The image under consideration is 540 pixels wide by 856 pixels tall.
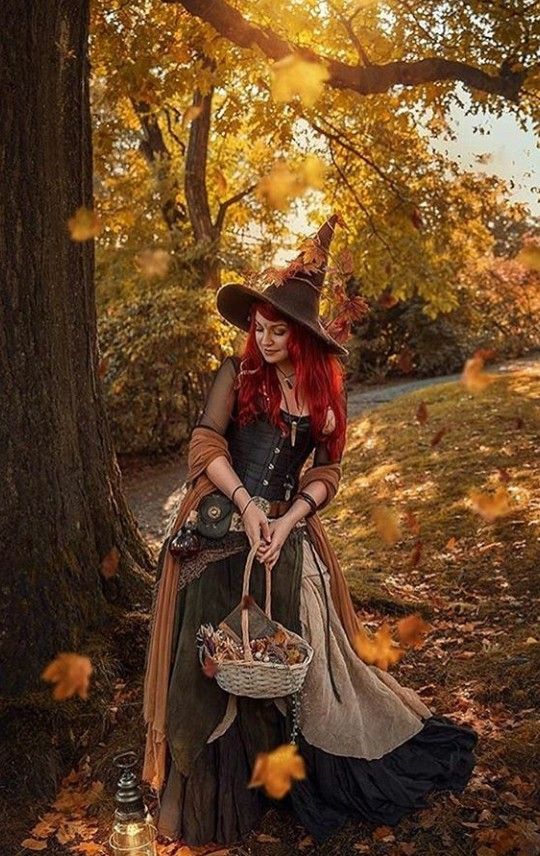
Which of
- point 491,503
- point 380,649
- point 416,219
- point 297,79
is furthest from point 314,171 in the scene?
point 380,649

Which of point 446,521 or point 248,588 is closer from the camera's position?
point 248,588

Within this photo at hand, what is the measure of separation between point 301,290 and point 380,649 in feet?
A: 5.75

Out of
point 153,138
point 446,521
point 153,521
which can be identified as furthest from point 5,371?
point 153,138

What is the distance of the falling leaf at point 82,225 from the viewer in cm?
372

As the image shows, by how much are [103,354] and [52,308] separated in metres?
7.24

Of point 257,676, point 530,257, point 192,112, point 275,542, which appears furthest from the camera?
point 530,257

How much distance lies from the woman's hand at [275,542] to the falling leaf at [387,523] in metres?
3.63

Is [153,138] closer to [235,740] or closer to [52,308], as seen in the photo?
[52,308]

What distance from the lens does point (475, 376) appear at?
1345 cm

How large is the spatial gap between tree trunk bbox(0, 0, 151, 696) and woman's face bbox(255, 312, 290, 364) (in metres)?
0.99

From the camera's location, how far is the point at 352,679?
3.25m

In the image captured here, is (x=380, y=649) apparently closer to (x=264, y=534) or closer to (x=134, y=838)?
(x=264, y=534)

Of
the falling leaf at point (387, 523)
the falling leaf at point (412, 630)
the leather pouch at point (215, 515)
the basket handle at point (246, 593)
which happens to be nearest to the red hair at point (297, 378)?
the leather pouch at point (215, 515)

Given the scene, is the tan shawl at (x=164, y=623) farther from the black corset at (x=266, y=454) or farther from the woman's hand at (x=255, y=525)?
the woman's hand at (x=255, y=525)
